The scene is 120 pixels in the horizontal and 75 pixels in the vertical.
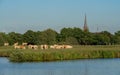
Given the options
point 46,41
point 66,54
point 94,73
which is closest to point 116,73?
point 94,73

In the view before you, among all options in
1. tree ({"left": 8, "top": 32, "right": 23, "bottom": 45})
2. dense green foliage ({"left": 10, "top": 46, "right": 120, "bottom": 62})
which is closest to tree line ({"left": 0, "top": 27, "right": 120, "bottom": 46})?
tree ({"left": 8, "top": 32, "right": 23, "bottom": 45})

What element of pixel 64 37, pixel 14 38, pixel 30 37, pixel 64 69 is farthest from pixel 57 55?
pixel 14 38

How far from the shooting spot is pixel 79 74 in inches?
1196

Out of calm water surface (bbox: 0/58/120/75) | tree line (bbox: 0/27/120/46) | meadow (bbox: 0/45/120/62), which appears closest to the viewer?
calm water surface (bbox: 0/58/120/75)

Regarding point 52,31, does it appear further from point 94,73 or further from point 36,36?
point 94,73

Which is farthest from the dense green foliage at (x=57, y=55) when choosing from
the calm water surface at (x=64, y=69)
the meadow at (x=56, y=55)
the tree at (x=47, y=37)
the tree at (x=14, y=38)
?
the tree at (x=14, y=38)

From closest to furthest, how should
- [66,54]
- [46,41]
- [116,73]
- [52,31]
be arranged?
[116,73]
[66,54]
[46,41]
[52,31]

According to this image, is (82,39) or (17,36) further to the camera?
Result: (17,36)

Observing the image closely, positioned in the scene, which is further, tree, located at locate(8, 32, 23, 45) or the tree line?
tree, located at locate(8, 32, 23, 45)

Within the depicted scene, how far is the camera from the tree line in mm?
102750

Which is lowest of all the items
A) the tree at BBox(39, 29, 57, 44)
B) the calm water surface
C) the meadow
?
the calm water surface

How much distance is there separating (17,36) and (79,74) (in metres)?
82.9

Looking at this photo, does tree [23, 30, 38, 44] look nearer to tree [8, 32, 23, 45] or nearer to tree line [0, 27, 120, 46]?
tree line [0, 27, 120, 46]

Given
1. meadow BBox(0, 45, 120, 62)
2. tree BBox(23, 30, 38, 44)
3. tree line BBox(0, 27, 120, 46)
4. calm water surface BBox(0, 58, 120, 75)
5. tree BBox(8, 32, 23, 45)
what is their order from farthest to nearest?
tree BBox(8, 32, 23, 45), tree BBox(23, 30, 38, 44), tree line BBox(0, 27, 120, 46), meadow BBox(0, 45, 120, 62), calm water surface BBox(0, 58, 120, 75)
